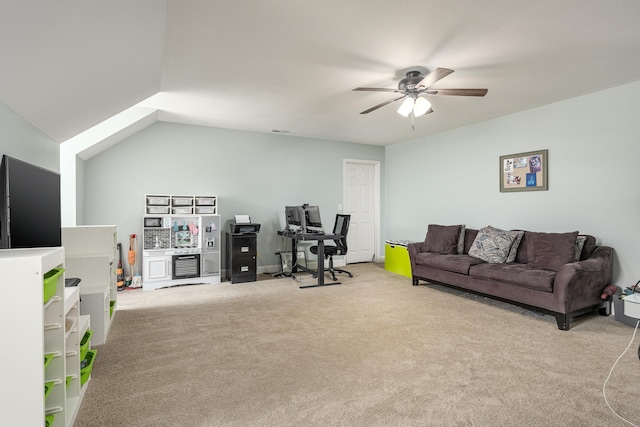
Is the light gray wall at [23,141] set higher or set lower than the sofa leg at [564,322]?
higher

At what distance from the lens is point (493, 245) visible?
4.48 m

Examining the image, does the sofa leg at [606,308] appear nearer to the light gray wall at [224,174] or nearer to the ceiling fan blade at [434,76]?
the ceiling fan blade at [434,76]

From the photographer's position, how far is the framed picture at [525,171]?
4453mm

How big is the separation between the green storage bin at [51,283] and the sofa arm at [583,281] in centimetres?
410

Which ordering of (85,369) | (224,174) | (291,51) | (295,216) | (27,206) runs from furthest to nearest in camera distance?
(224,174) → (295,216) → (291,51) → (85,369) → (27,206)

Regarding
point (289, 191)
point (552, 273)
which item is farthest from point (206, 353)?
point (289, 191)

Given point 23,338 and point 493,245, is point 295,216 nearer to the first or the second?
point 493,245

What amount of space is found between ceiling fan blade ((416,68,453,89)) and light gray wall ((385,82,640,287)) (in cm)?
202

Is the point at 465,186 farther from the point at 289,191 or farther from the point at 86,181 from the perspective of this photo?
the point at 86,181

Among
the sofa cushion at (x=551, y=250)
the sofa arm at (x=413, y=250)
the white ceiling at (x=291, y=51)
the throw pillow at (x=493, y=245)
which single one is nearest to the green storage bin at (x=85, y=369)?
the white ceiling at (x=291, y=51)

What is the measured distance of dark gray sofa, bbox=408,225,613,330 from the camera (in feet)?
11.0

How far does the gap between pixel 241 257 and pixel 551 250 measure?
4319 mm

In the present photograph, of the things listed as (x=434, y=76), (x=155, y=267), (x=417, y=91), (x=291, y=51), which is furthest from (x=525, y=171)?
(x=155, y=267)

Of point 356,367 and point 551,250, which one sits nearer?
point 356,367
